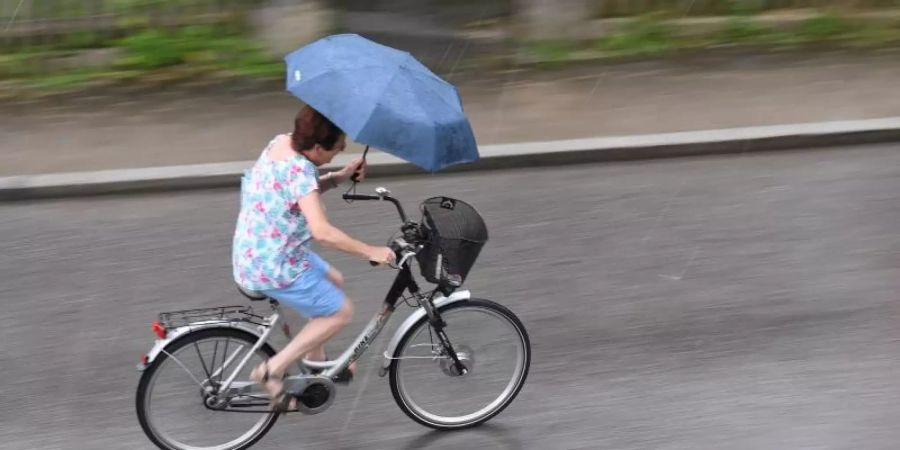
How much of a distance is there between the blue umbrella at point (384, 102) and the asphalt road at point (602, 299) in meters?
1.68

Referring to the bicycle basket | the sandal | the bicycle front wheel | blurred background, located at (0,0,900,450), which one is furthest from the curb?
A: the bicycle basket

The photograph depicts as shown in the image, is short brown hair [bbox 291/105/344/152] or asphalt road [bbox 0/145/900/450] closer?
short brown hair [bbox 291/105/344/152]

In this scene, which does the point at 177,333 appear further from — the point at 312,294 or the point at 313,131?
the point at 313,131

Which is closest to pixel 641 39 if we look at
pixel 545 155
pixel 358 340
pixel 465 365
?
pixel 545 155

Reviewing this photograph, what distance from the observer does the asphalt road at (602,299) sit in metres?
5.16

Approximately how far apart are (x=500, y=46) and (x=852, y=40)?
3332 mm

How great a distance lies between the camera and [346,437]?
16.8 ft

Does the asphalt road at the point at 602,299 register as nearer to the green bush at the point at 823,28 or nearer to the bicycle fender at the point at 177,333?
the bicycle fender at the point at 177,333

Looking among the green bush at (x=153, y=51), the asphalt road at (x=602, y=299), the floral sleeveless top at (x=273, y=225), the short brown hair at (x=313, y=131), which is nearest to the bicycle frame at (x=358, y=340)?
the floral sleeveless top at (x=273, y=225)

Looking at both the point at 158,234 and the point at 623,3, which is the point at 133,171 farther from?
the point at 623,3

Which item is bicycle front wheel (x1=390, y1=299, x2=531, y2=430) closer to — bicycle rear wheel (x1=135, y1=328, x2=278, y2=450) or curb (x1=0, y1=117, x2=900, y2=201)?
bicycle rear wheel (x1=135, y1=328, x2=278, y2=450)

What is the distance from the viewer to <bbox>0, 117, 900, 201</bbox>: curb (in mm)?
7645

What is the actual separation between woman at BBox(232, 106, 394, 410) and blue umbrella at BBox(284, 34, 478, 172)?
0.16 metres

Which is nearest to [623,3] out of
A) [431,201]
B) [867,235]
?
[867,235]
